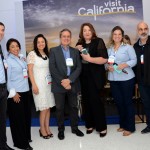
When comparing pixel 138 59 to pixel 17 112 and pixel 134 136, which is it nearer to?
pixel 134 136

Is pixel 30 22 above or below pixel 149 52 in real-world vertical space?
above

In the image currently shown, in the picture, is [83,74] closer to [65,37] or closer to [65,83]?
[65,83]

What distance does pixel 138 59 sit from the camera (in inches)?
137

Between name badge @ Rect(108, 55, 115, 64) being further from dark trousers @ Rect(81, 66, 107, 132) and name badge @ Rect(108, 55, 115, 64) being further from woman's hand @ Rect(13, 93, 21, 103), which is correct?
woman's hand @ Rect(13, 93, 21, 103)

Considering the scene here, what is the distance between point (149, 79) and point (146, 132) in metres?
0.84

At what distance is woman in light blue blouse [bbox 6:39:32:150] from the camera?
3.09 m

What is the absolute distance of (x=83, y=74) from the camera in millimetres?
3609

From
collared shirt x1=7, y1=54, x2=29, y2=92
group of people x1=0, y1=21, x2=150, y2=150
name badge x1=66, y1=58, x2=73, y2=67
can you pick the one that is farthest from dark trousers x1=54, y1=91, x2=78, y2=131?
collared shirt x1=7, y1=54, x2=29, y2=92

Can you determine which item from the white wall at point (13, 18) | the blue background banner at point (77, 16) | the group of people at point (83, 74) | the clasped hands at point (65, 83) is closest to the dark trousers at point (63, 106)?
the group of people at point (83, 74)

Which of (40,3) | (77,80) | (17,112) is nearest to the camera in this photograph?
(17,112)

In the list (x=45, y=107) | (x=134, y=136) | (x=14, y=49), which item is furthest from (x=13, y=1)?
(x=134, y=136)

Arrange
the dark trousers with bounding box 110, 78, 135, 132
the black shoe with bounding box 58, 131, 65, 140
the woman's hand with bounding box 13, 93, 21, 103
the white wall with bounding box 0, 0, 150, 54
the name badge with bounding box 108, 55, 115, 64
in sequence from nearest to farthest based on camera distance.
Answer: the woman's hand with bounding box 13, 93, 21, 103 < the name badge with bounding box 108, 55, 115, 64 < the dark trousers with bounding box 110, 78, 135, 132 < the black shoe with bounding box 58, 131, 65, 140 < the white wall with bounding box 0, 0, 150, 54

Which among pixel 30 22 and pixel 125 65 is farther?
pixel 30 22

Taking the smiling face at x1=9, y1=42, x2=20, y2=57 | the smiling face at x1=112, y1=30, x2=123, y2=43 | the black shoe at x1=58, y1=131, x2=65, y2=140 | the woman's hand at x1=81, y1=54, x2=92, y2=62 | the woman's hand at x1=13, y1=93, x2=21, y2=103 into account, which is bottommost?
the black shoe at x1=58, y1=131, x2=65, y2=140
